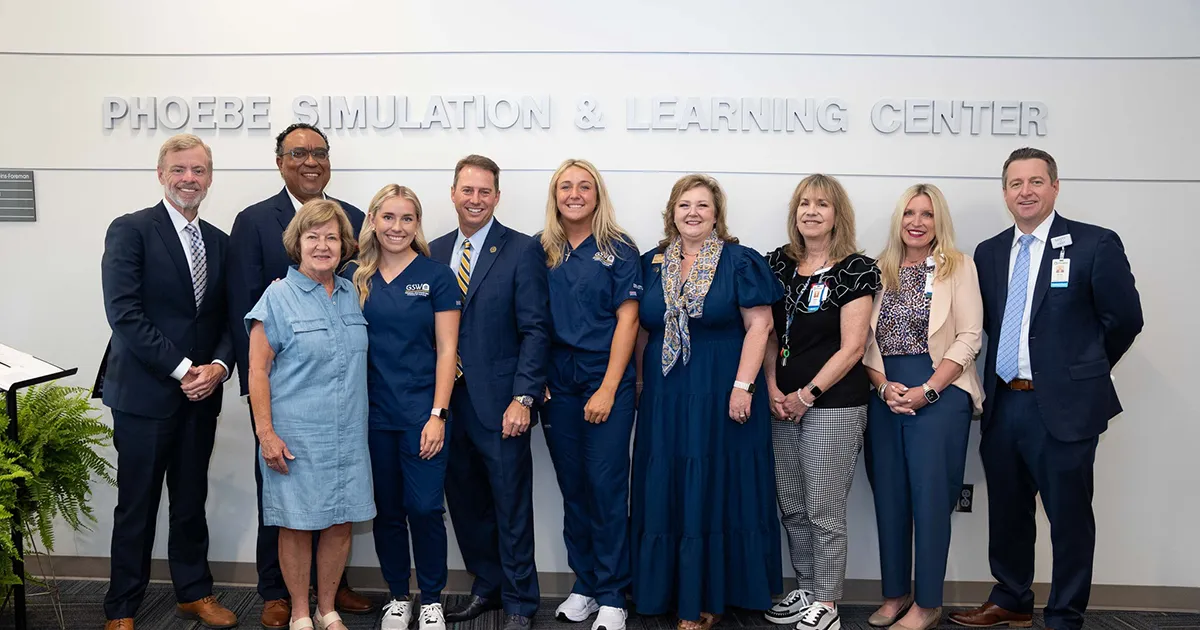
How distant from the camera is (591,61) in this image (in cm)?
375

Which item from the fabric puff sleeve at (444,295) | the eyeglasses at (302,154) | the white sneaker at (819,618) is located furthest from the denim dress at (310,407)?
the white sneaker at (819,618)

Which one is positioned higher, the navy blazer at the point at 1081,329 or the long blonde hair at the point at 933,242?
the long blonde hair at the point at 933,242

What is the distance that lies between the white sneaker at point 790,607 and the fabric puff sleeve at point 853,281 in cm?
126

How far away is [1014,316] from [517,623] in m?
2.36

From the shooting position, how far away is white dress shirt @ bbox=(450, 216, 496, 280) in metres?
3.23

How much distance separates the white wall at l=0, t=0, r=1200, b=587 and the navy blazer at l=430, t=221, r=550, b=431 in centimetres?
65

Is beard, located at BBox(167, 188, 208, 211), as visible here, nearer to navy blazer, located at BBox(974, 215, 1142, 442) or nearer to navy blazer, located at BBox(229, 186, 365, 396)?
navy blazer, located at BBox(229, 186, 365, 396)

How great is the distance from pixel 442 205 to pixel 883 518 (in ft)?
7.84

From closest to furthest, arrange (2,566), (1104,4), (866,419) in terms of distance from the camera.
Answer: (2,566)
(866,419)
(1104,4)

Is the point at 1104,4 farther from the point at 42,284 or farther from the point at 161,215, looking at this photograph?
the point at 42,284

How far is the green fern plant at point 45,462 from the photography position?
2891mm

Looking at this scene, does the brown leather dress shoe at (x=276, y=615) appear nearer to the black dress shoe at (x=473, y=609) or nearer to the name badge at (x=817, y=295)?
the black dress shoe at (x=473, y=609)

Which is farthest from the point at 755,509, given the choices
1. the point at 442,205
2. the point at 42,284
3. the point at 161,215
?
the point at 42,284

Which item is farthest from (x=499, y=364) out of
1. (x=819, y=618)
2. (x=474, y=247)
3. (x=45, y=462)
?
(x=45, y=462)
